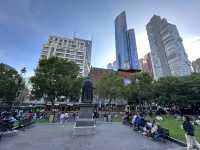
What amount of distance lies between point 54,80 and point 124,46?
348ft

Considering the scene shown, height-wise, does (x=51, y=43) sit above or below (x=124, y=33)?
below

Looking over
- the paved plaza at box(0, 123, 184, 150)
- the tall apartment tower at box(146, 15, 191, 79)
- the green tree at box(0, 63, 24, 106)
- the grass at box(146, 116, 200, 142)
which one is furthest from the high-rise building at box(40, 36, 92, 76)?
the paved plaza at box(0, 123, 184, 150)

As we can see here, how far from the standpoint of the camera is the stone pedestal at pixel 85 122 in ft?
39.6

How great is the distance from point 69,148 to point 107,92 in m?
34.6

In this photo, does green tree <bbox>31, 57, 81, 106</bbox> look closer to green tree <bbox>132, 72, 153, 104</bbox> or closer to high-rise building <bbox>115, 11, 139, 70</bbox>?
green tree <bbox>132, 72, 153, 104</bbox>

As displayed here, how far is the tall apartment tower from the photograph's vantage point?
10288 centimetres

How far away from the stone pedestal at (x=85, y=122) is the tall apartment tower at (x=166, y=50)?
338ft

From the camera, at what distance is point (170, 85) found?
3416 cm

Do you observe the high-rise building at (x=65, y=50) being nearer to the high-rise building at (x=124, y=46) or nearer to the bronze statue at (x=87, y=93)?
the high-rise building at (x=124, y=46)

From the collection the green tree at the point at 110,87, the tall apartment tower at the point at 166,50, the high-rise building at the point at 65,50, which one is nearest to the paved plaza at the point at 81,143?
the green tree at the point at 110,87

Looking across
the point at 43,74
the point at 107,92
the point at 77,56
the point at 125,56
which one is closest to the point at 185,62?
the point at 125,56

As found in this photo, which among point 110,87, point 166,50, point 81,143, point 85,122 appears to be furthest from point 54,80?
point 166,50

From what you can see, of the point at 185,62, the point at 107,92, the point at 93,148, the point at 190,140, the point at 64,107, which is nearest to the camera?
the point at 190,140

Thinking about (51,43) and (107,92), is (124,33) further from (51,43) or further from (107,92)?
(107,92)
